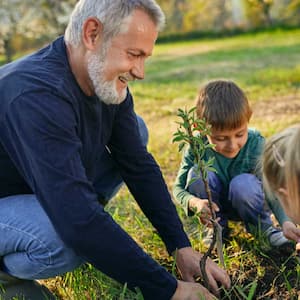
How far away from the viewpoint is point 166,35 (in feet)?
58.0

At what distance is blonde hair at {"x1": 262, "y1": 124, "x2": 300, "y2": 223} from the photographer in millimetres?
1744

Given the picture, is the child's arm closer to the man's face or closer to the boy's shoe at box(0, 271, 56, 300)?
the man's face

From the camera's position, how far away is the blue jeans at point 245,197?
264 cm

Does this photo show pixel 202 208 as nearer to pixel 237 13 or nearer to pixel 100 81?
pixel 100 81

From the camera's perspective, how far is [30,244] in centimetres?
215

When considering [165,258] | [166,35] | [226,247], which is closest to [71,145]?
[165,258]

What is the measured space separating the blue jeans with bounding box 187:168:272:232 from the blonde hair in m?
0.71

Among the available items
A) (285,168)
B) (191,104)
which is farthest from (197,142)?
(191,104)

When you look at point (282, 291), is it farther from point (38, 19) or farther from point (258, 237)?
point (38, 19)

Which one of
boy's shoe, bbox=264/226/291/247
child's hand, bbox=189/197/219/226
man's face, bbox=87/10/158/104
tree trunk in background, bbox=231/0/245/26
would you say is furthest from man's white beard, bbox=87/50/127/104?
tree trunk in background, bbox=231/0/245/26

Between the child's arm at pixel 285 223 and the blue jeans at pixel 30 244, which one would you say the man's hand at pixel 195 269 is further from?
the blue jeans at pixel 30 244

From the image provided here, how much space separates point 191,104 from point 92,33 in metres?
4.04

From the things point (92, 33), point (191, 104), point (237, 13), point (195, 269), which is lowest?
point (237, 13)

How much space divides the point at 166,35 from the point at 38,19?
386 cm
